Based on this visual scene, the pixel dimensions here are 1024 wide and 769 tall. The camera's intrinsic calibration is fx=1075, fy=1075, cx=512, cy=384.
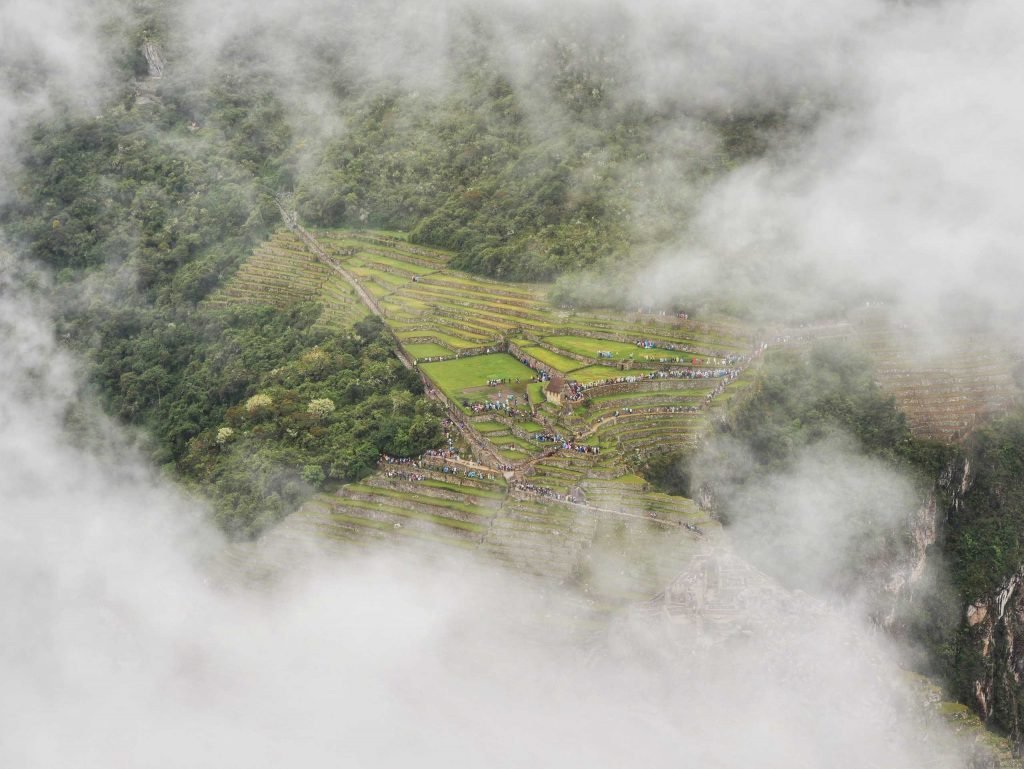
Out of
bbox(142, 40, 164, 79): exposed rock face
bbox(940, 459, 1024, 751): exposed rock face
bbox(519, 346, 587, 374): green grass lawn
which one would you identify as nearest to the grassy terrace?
bbox(519, 346, 587, 374): green grass lawn

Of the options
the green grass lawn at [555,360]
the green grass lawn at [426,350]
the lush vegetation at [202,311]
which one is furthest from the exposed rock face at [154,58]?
the green grass lawn at [555,360]

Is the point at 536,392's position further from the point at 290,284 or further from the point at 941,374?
the point at 290,284

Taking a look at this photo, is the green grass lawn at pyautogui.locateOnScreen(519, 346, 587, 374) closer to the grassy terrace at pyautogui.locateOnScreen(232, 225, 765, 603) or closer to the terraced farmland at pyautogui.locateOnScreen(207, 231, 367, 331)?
the grassy terrace at pyautogui.locateOnScreen(232, 225, 765, 603)

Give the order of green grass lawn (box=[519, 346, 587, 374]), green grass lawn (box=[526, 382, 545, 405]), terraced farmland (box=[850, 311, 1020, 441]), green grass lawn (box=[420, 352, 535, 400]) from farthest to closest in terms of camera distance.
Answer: green grass lawn (box=[519, 346, 587, 374]) < green grass lawn (box=[420, 352, 535, 400]) < terraced farmland (box=[850, 311, 1020, 441]) < green grass lawn (box=[526, 382, 545, 405])

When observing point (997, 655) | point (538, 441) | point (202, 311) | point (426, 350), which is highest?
point (426, 350)

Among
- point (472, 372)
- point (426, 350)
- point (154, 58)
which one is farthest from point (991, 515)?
point (154, 58)

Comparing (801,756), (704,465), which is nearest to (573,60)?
(704,465)

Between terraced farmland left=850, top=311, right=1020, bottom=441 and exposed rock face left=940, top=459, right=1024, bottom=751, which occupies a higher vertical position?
terraced farmland left=850, top=311, right=1020, bottom=441

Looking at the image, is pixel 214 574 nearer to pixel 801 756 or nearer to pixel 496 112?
pixel 801 756

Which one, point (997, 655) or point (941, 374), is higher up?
point (941, 374)
